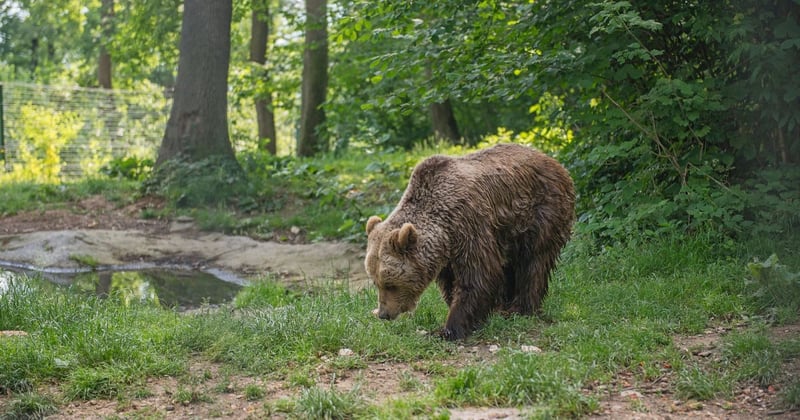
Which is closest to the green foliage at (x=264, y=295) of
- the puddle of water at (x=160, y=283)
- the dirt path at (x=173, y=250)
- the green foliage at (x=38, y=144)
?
the puddle of water at (x=160, y=283)

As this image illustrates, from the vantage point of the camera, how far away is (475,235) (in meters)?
5.86

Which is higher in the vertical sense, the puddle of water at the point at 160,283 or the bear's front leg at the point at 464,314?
the bear's front leg at the point at 464,314

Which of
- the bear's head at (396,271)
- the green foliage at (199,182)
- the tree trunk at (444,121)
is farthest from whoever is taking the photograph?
the tree trunk at (444,121)

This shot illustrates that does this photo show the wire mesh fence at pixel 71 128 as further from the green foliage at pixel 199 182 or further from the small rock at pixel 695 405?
the small rock at pixel 695 405

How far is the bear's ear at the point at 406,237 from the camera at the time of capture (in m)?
5.53

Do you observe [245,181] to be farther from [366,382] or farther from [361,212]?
[366,382]

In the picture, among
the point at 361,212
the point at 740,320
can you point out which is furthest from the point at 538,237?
the point at 361,212

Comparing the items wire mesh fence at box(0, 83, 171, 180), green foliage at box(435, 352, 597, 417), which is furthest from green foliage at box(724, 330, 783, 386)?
wire mesh fence at box(0, 83, 171, 180)

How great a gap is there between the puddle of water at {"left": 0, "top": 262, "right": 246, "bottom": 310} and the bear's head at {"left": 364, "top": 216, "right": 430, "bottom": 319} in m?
3.23

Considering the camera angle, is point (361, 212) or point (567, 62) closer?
point (567, 62)

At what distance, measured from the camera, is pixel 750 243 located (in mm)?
7414

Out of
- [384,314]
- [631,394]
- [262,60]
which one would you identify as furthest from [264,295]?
[262,60]

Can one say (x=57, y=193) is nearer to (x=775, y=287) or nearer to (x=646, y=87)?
(x=646, y=87)

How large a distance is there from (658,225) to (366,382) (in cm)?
433
